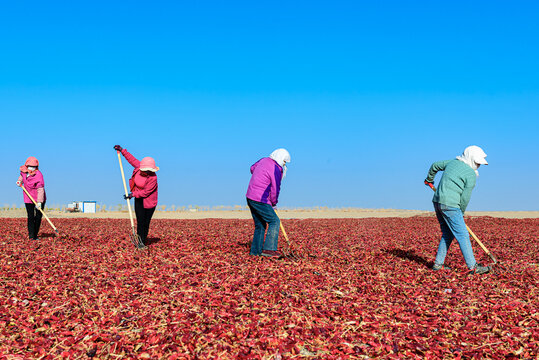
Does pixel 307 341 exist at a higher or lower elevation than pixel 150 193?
lower

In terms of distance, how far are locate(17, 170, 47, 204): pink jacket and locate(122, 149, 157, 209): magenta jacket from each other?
3.06 metres

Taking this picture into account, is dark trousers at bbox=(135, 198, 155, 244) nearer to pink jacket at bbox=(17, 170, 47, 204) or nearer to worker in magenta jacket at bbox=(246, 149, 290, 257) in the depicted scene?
worker in magenta jacket at bbox=(246, 149, 290, 257)

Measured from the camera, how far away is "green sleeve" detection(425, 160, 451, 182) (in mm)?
7602

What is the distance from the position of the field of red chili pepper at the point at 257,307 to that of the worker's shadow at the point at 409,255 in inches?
4.9

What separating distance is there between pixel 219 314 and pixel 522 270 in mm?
6041

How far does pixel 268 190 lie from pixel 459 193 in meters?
3.25

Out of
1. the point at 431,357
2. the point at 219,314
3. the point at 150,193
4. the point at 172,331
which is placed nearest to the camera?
the point at 431,357

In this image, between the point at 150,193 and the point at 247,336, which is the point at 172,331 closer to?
the point at 247,336

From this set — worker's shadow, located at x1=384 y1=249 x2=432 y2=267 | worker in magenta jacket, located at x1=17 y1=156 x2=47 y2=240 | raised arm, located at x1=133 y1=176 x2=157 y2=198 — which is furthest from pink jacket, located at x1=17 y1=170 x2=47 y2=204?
worker's shadow, located at x1=384 y1=249 x2=432 y2=267

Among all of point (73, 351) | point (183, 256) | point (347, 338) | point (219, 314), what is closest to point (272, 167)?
point (183, 256)

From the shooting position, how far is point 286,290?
19.2 ft

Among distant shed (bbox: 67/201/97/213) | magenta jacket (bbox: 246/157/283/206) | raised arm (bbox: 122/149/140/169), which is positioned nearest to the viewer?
magenta jacket (bbox: 246/157/283/206)

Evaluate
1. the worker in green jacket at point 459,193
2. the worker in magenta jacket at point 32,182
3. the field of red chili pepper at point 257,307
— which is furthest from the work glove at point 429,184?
the worker in magenta jacket at point 32,182

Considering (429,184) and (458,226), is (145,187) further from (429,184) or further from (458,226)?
(458,226)
